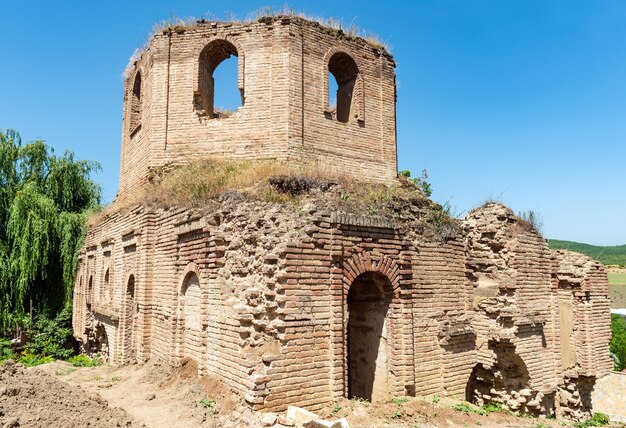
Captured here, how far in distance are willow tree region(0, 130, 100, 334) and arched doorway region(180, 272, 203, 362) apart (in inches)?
390

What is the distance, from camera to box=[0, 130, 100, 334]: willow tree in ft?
50.8

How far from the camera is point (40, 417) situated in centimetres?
563

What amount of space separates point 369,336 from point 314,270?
2.01 m

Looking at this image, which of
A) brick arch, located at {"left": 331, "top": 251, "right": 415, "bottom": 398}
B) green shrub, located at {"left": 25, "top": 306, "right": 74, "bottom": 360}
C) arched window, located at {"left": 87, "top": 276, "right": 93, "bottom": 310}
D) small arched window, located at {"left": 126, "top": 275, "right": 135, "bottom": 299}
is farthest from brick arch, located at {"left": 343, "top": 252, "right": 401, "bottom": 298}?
green shrub, located at {"left": 25, "top": 306, "right": 74, "bottom": 360}

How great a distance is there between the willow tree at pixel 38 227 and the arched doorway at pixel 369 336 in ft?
40.6

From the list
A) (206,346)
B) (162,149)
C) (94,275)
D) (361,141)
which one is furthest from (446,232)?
(94,275)

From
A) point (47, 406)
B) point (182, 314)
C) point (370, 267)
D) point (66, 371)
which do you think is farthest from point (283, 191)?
point (66, 371)

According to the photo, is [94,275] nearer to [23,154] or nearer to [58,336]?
[58,336]

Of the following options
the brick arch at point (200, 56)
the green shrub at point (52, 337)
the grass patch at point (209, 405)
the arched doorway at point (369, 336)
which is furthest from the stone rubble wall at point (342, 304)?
the green shrub at point (52, 337)

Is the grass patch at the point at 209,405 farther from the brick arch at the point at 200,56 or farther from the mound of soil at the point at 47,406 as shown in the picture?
the brick arch at the point at 200,56

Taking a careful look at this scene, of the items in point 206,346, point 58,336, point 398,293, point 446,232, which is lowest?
point 58,336

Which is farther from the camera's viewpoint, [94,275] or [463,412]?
[94,275]

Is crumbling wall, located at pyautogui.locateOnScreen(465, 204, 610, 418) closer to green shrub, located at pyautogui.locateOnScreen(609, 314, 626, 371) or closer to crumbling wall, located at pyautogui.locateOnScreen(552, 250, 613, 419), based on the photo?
crumbling wall, located at pyautogui.locateOnScreen(552, 250, 613, 419)

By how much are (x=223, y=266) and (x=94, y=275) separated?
28.7 ft
